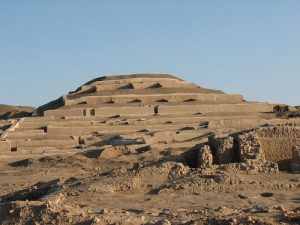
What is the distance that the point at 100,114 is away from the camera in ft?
95.8

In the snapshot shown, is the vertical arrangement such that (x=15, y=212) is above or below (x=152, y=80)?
below

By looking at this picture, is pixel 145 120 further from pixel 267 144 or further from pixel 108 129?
pixel 267 144

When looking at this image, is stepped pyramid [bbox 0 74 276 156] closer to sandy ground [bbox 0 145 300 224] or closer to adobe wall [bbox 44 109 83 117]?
adobe wall [bbox 44 109 83 117]

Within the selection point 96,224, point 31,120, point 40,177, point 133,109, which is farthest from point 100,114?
point 96,224

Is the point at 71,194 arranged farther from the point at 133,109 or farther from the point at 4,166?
the point at 133,109

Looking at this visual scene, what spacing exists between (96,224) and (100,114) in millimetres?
22786

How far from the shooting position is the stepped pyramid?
22.1 meters

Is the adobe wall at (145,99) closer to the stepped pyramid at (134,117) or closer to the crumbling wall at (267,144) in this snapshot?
the stepped pyramid at (134,117)

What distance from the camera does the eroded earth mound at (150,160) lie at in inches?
296

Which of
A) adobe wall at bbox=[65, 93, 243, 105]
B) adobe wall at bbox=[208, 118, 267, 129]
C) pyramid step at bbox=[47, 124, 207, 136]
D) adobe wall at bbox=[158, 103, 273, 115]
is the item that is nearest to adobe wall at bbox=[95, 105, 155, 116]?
adobe wall at bbox=[158, 103, 273, 115]

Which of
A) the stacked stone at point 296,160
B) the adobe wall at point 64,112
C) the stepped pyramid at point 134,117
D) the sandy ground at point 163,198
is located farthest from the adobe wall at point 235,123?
the stacked stone at point 296,160

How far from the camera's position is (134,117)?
2834 cm

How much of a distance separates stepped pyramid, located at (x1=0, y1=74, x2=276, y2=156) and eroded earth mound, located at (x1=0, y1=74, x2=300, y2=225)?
54mm

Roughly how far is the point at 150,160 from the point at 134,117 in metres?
11.6
